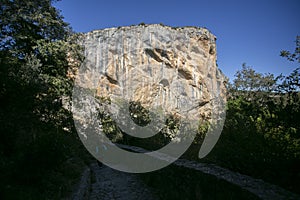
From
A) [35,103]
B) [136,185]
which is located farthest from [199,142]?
[35,103]

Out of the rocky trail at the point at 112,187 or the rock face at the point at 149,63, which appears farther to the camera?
the rock face at the point at 149,63

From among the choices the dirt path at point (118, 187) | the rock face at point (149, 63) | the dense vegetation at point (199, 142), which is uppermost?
the rock face at point (149, 63)

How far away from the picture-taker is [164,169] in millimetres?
6262

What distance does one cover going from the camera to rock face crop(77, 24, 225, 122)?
126ft

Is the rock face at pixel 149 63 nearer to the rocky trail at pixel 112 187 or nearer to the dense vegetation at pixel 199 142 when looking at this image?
the dense vegetation at pixel 199 142

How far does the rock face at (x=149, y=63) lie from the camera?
126ft

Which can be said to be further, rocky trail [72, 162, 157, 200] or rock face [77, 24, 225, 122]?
rock face [77, 24, 225, 122]

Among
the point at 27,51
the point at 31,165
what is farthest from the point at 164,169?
the point at 27,51

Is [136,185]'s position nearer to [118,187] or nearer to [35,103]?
[118,187]

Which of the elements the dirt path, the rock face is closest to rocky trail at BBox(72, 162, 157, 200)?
the dirt path

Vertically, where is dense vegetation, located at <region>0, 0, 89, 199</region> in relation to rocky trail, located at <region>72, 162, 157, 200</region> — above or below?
above

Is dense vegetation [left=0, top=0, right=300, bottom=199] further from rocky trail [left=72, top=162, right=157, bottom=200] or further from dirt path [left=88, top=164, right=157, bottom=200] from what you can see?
dirt path [left=88, top=164, right=157, bottom=200]

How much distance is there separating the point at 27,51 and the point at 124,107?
6.41m

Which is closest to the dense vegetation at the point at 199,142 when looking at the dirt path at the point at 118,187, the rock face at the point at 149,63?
the dirt path at the point at 118,187
